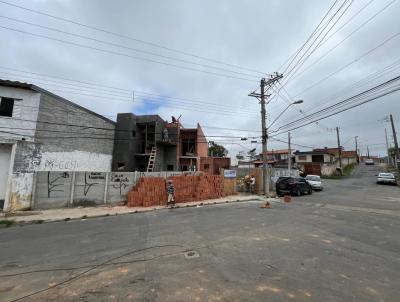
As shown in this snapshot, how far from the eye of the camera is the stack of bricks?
15.3 metres

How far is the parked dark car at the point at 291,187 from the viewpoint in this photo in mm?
20984

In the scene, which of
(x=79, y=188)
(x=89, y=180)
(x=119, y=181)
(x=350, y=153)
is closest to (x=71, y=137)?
(x=89, y=180)

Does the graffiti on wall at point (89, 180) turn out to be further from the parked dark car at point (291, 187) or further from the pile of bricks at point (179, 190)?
the parked dark car at point (291, 187)

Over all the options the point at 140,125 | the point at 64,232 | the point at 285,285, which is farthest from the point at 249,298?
the point at 140,125

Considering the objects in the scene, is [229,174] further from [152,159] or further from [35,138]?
[35,138]

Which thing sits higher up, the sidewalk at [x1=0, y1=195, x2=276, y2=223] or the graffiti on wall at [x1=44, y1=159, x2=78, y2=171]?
the graffiti on wall at [x1=44, y1=159, x2=78, y2=171]

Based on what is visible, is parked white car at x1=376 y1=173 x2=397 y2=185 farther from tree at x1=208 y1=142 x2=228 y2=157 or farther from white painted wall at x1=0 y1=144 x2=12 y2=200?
white painted wall at x1=0 y1=144 x2=12 y2=200

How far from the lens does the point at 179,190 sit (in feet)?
56.2

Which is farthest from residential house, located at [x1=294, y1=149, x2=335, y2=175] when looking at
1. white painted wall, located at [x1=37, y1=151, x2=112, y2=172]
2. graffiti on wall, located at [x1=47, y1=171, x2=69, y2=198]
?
graffiti on wall, located at [x1=47, y1=171, x2=69, y2=198]

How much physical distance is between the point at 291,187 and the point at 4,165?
20993 mm

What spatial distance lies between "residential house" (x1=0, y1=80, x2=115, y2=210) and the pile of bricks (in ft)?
20.0

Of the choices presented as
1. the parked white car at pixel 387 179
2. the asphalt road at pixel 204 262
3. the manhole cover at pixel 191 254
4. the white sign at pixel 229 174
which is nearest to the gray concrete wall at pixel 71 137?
the asphalt road at pixel 204 262

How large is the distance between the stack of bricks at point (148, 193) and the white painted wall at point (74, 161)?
19.6ft

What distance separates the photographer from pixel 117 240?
25.0ft
